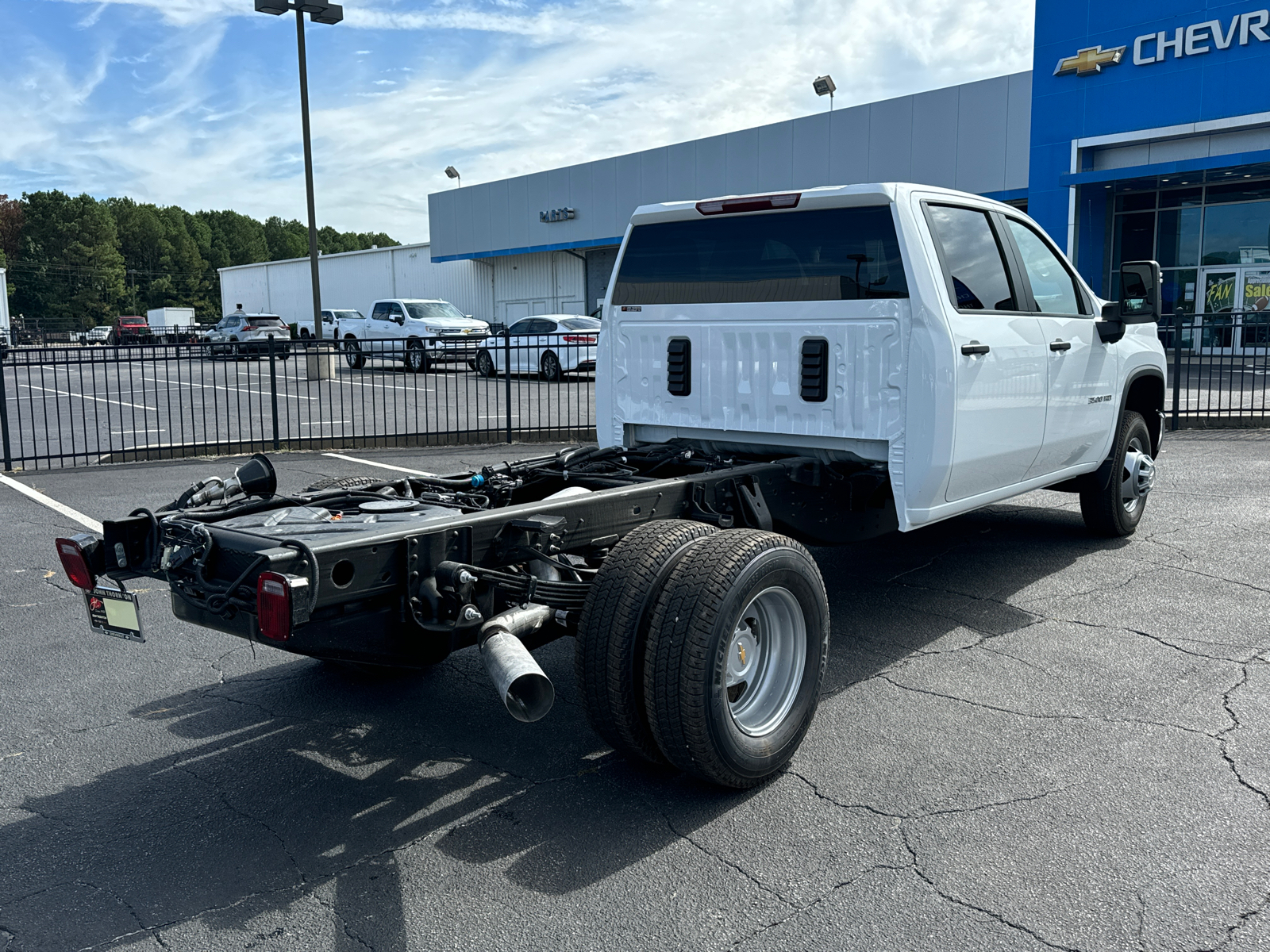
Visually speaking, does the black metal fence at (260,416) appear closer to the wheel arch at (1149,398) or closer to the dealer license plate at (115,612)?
the wheel arch at (1149,398)

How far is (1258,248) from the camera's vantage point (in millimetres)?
24875

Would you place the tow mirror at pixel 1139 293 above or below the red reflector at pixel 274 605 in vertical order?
above

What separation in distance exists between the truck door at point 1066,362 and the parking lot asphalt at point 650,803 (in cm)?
96

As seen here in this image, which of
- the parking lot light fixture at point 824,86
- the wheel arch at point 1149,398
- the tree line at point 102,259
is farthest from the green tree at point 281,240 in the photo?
the wheel arch at point 1149,398

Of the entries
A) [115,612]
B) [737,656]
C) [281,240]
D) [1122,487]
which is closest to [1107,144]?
[1122,487]

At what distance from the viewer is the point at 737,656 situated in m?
3.87

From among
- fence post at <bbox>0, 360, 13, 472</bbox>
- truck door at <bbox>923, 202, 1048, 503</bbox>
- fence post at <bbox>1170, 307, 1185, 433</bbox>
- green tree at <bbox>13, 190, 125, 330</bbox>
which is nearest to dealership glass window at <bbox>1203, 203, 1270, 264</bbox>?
fence post at <bbox>1170, 307, 1185, 433</bbox>

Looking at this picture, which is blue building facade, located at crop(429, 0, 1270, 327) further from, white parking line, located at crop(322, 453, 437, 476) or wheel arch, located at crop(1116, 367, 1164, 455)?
wheel arch, located at crop(1116, 367, 1164, 455)

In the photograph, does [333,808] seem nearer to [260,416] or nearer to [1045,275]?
[1045,275]

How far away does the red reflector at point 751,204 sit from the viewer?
5.18m

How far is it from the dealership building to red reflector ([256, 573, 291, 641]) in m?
23.0

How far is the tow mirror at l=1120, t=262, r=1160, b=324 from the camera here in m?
6.31

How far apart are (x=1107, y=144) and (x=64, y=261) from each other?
11616 centimetres

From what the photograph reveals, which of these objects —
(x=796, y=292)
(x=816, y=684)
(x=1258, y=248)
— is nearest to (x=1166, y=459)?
(x=796, y=292)
